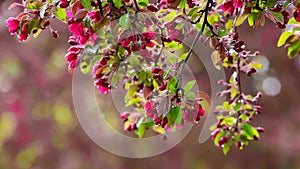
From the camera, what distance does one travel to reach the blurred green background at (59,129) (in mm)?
2373

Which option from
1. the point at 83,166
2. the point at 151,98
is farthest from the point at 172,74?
the point at 83,166

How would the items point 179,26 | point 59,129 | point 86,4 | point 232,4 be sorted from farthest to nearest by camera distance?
point 59,129 → point 179,26 → point 232,4 → point 86,4

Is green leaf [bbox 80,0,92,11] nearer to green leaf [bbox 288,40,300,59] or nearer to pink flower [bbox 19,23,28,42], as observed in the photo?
pink flower [bbox 19,23,28,42]

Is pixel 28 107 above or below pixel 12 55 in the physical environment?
below

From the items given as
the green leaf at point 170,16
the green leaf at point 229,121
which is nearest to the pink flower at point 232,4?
the green leaf at point 170,16

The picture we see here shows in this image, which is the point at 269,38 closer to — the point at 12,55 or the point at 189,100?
the point at 12,55

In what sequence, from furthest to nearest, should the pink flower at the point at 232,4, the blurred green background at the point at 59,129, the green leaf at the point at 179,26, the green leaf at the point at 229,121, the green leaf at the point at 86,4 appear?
the blurred green background at the point at 59,129 < the green leaf at the point at 229,121 < the green leaf at the point at 179,26 < the pink flower at the point at 232,4 < the green leaf at the point at 86,4

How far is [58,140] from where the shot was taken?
2.40m

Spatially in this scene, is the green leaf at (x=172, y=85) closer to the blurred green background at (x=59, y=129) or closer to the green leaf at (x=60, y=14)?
the green leaf at (x=60, y=14)

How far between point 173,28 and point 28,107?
159cm

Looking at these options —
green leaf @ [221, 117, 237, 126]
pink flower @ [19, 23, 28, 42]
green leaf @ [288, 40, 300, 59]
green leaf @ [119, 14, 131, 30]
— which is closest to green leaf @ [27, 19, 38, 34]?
pink flower @ [19, 23, 28, 42]

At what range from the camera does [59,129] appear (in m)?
2.42

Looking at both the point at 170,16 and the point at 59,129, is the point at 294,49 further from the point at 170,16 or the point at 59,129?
the point at 59,129

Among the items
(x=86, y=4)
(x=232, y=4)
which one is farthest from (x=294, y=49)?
(x=86, y=4)
